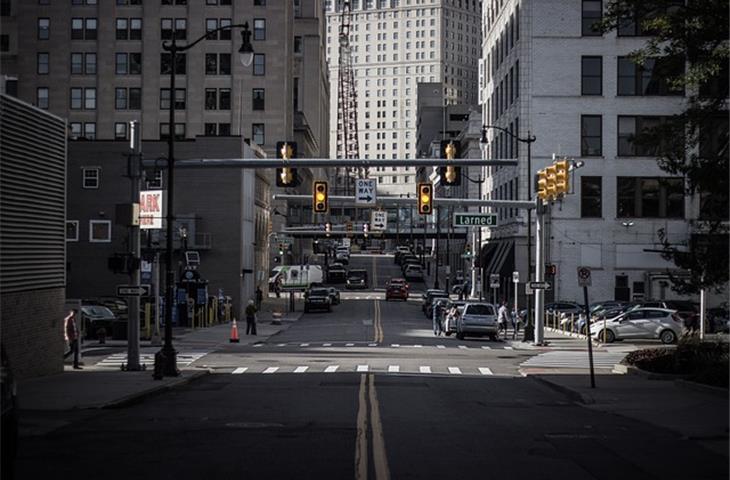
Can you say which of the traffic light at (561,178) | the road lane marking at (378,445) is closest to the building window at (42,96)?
the traffic light at (561,178)

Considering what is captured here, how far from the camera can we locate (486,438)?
623 inches

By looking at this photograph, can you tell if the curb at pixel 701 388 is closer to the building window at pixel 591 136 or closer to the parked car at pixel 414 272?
the building window at pixel 591 136

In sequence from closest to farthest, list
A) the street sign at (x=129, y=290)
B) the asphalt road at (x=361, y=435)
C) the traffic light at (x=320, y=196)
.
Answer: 1. the asphalt road at (x=361, y=435)
2. the street sign at (x=129, y=290)
3. the traffic light at (x=320, y=196)

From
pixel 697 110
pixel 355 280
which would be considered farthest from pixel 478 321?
pixel 355 280

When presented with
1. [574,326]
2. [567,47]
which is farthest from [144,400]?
[567,47]

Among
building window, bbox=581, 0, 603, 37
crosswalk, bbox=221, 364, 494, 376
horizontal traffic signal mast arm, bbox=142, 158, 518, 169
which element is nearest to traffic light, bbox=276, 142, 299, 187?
horizontal traffic signal mast arm, bbox=142, 158, 518, 169

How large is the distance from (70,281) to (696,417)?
5066 cm

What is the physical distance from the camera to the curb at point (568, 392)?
22.6 meters

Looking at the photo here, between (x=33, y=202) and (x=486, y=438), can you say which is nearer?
(x=486, y=438)

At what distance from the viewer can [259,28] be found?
94.1 m

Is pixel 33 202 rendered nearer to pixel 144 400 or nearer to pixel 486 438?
pixel 144 400

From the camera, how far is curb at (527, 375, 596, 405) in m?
22.6

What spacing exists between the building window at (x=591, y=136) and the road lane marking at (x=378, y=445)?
47061 mm

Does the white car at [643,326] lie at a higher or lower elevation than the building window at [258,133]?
lower
